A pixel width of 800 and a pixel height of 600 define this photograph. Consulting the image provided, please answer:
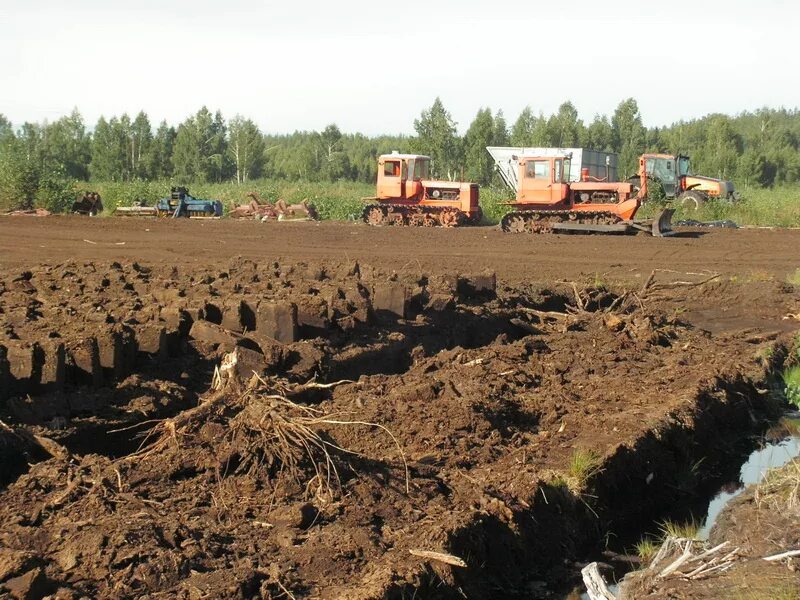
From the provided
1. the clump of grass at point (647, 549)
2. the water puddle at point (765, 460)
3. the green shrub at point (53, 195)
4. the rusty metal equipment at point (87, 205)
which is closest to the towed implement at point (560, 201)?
the rusty metal equipment at point (87, 205)

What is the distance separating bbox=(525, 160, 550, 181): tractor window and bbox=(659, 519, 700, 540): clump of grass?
23752 millimetres

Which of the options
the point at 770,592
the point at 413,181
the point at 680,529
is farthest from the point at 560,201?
the point at 770,592

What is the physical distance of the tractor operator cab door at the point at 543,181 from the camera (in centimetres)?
3078

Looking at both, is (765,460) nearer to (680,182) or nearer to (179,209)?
(179,209)

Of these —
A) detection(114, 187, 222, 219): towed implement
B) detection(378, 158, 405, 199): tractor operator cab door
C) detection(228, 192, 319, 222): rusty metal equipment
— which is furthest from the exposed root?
detection(228, 192, 319, 222): rusty metal equipment

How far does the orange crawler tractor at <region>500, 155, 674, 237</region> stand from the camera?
97.7 feet

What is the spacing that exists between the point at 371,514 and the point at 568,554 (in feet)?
5.50

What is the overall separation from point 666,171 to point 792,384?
1223 inches

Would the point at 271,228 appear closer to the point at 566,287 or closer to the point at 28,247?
the point at 28,247

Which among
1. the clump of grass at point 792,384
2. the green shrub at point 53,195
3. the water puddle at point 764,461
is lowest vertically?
the water puddle at point 764,461

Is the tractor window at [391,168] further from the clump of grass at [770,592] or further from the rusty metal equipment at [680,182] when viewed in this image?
the clump of grass at [770,592]

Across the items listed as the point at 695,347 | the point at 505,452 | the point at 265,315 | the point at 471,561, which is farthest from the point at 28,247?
the point at 471,561

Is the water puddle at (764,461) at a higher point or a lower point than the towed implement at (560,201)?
lower

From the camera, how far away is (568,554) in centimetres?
695
